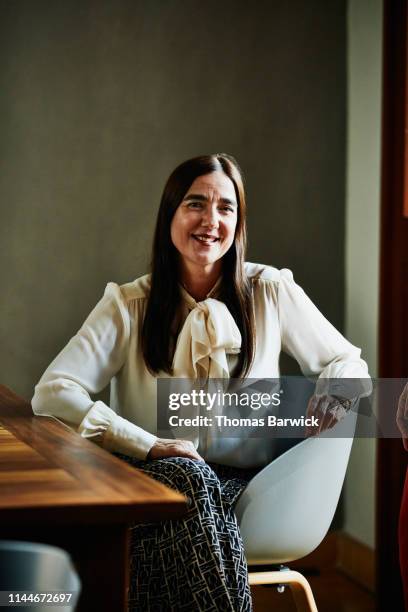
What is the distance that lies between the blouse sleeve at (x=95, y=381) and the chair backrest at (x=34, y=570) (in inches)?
34.9

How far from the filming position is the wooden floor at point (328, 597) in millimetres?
2715

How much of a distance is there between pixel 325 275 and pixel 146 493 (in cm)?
217

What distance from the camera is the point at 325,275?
3127 mm

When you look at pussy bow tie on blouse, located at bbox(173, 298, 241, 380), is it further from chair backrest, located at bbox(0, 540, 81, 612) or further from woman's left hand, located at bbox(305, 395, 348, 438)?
chair backrest, located at bbox(0, 540, 81, 612)

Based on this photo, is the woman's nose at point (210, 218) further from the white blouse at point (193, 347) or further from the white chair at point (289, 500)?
the white chair at point (289, 500)

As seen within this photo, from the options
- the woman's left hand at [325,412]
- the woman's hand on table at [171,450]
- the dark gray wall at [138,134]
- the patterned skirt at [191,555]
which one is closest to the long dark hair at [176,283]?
the woman's left hand at [325,412]

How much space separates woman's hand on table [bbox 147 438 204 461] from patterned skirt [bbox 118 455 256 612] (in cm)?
4

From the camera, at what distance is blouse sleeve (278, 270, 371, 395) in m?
2.19

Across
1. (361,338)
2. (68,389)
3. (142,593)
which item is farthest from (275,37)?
(142,593)

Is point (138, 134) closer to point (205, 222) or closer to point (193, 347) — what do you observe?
point (205, 222)

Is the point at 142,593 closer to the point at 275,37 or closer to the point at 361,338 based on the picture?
the point at 361,338

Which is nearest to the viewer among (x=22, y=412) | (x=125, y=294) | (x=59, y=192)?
(x=22, y=412)

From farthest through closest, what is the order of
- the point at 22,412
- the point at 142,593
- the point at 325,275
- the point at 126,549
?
the point at 325,275 < the point at 22,412 < the point at 142,593 < the point at 126,549

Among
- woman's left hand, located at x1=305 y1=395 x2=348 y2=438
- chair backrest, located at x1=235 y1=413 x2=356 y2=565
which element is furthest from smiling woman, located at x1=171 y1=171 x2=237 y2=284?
chair backrest, located at x1=235 y1=413 x2=356 y2=565
